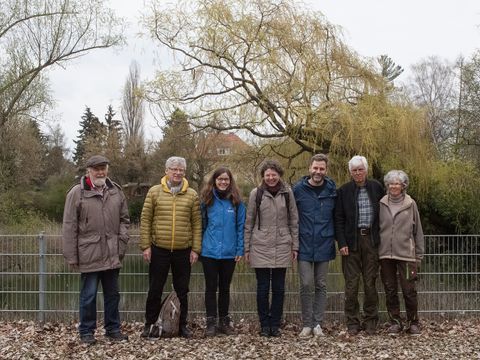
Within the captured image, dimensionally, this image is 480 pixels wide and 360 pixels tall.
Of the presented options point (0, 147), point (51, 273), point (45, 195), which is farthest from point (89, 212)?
point (45, 195)

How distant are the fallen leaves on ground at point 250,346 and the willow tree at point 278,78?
5.79m

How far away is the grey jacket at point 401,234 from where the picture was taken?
635cm

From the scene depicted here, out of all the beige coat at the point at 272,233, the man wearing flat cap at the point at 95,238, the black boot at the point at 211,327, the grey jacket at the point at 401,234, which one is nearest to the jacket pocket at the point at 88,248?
the man wearing flat cap at the point at 95,238

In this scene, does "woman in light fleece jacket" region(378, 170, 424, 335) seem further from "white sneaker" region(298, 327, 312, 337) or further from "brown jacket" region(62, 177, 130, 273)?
"brown jacket" region(62, 177, 130, 273)

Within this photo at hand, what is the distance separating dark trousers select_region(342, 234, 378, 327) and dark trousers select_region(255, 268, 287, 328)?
2.54 ft

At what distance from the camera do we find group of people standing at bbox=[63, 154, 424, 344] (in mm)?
5966

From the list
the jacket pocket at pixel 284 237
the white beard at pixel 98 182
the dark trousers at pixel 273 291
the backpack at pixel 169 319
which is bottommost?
the backpack at pixel 169 319

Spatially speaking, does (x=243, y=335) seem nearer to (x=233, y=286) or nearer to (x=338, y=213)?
(x=233, y=286)

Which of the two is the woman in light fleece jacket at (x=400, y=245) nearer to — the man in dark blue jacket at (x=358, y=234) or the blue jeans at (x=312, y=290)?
the man in dark blue jacket at (x=358, y=234)

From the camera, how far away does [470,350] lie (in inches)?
227

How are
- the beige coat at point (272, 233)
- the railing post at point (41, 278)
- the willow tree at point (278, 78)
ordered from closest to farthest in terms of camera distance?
the beige coat at point (272, 233), the railing post at point (41, 278), the willow tree at point (278, 78)

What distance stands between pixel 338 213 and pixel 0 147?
16989mm

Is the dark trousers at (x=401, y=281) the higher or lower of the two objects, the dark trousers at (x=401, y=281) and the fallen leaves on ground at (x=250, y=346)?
the higher

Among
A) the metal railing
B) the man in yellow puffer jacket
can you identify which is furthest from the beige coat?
the metal railing
